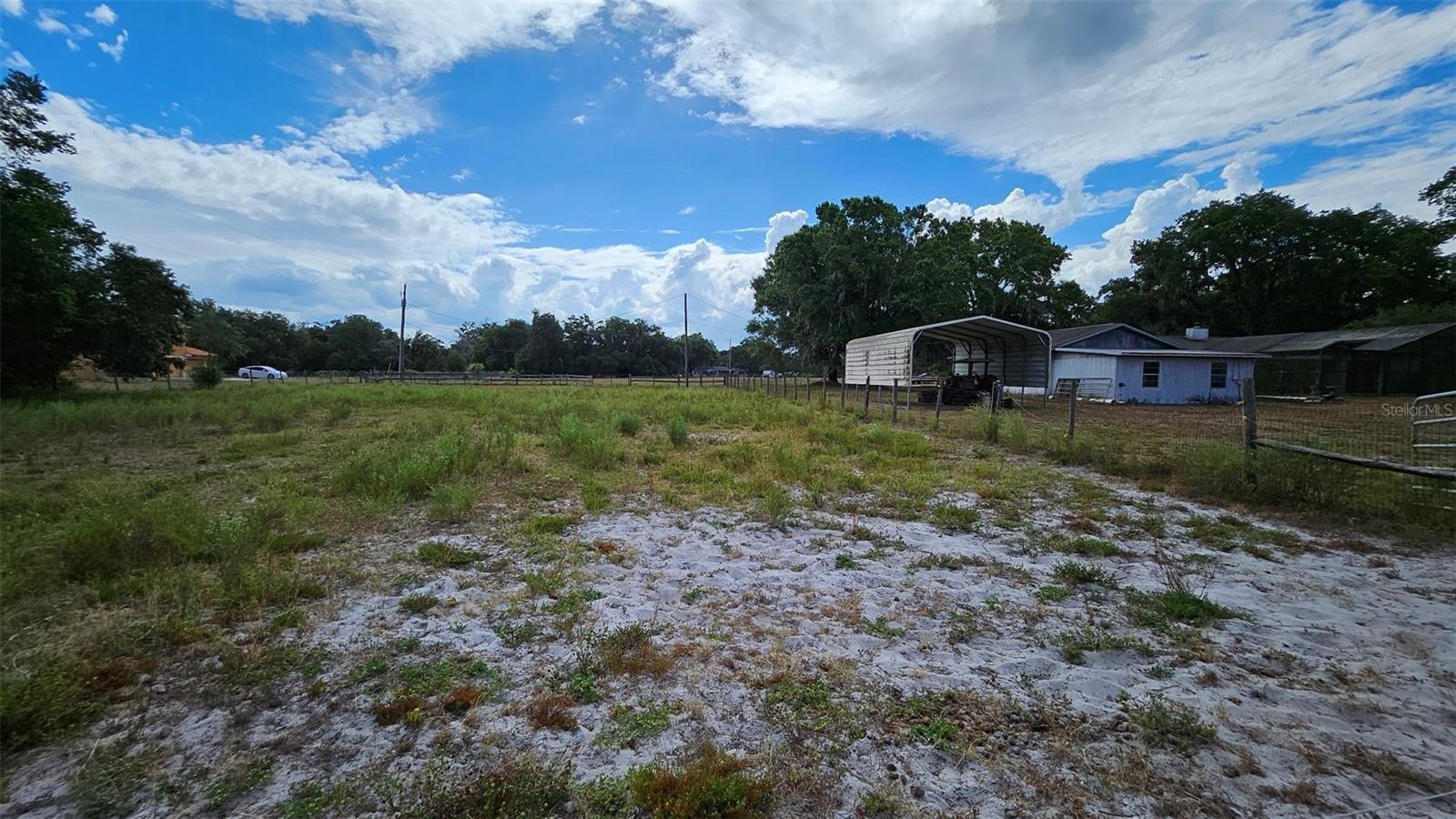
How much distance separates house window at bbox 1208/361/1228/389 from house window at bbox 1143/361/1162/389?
2.95 meters

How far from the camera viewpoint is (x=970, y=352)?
28.3m

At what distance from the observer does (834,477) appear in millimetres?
8180

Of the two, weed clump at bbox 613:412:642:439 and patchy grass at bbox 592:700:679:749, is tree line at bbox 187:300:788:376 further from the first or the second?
patchy grass at bbox 592:700:679:749

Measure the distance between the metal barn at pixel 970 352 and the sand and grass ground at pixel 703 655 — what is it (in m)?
15.0

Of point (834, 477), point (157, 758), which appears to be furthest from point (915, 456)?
point (157, 758)

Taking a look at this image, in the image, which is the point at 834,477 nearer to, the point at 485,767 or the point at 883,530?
the point at 883,530

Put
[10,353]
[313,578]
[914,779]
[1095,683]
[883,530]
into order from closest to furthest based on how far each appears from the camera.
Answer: [914,779] < [1095,683] < [313,578] < [883,530] < [10,353]

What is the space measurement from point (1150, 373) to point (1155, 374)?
236 mm

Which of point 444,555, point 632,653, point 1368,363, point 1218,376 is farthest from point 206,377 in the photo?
point 1368,363

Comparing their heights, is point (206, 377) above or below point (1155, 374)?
below

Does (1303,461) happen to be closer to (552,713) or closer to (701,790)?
(701,790)

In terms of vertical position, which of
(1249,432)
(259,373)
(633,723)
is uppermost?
(259,373)

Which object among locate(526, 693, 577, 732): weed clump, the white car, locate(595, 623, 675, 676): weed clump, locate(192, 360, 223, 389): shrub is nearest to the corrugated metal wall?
locate(595, 623, 675, 676): weed clump

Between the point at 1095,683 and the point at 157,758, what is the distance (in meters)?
4.44
